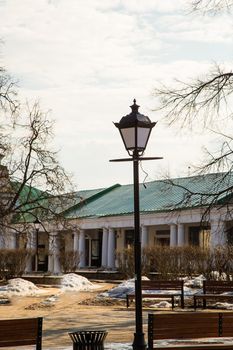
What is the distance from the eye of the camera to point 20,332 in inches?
408

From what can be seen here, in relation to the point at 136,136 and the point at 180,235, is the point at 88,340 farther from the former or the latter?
the point at 180,235

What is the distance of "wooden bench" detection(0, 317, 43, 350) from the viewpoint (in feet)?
33.4

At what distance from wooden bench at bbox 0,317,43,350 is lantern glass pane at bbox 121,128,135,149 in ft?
10.4

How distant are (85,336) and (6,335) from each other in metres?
1.07

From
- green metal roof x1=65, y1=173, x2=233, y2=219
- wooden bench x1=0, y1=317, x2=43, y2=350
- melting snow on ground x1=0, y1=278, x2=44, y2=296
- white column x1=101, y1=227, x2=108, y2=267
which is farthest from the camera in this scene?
white column x1=101, y1=227, x2=108, y2=267

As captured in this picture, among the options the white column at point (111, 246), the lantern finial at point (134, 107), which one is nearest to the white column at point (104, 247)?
the white column at point (111, 246)

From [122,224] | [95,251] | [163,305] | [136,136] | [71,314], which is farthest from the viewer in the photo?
[95,251]

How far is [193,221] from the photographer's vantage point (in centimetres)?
4847

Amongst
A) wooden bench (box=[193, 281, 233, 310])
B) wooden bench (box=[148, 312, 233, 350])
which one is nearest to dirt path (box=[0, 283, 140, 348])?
wooden bench (box=[193, 281, 233, 310])

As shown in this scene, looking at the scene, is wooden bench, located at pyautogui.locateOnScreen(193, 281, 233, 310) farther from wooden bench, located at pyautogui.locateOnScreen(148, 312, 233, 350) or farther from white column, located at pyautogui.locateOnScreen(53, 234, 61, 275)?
white column, located at pyautogui.locateOnScreen(53, 234, 61, 275)

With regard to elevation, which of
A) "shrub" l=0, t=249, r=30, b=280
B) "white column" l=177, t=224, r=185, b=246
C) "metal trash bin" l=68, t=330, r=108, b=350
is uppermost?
"white column" l=177, t=224, r=185, b=246

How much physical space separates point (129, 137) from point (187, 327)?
122 inches

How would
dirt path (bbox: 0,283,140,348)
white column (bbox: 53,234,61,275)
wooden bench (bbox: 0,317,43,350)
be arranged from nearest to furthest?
wooden bench (bbox: 0,317,43,350), dirt path (bbox: 0,283,140,348), white column (bbox: 53,234,61,275)

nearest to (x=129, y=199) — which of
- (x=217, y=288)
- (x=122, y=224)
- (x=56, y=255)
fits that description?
(x=122, y=224)
